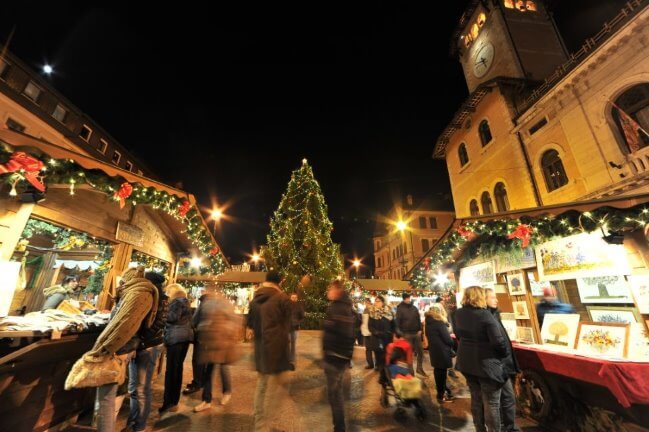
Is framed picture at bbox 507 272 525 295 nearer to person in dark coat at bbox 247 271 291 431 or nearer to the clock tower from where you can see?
person in dark coat at bbox 247 271 291 431

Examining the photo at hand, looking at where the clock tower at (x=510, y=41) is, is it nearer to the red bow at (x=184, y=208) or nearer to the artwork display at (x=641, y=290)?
the artwork display at (x=641, y=290)

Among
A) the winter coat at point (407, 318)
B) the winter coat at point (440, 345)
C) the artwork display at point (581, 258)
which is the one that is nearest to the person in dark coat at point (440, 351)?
the winter coat at point (440, 345)

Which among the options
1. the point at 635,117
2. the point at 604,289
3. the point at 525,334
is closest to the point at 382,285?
the point at 635,117

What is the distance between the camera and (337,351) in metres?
4.12

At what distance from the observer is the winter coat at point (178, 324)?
498 cm

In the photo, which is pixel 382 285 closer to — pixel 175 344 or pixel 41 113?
pixel 175 344

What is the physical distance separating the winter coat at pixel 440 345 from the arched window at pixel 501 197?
43.6 feet

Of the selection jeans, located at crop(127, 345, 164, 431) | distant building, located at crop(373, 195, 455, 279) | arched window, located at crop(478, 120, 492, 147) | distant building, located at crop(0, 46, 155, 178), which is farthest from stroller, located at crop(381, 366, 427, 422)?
distant building, located at crop(373, 195, 455, 279)

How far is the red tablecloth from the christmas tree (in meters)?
14.2

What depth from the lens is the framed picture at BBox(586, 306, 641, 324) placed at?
5.44 meters

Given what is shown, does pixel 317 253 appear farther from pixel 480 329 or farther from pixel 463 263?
pixel 480 329

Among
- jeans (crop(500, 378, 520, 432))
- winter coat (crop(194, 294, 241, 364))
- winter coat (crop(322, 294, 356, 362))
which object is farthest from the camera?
winter coat (crop(194, 294, 241, 364))

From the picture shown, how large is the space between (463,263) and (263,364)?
7.94 metres

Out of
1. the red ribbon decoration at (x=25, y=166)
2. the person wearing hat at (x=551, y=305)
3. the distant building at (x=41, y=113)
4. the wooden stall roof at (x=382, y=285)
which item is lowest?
the person wearing hat at (x=551, y=305)
